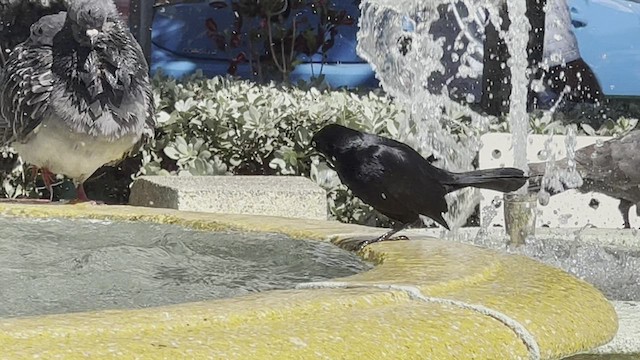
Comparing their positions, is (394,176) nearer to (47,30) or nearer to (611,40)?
(47,30)

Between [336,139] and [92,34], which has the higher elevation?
[92,34]

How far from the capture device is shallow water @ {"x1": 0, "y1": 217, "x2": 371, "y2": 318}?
189 centimetres

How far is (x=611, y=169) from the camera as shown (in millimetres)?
5137

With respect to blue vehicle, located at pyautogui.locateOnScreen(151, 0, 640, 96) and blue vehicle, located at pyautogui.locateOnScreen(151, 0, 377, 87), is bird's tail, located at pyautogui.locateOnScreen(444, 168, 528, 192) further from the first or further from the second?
blue vehicle, located at pyautogui.locateOnScreen(151, 0, 377, 87)

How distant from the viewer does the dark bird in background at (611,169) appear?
5.07m

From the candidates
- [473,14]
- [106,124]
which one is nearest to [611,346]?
[106,124]

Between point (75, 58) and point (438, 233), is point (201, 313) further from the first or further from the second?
point (438, 233)

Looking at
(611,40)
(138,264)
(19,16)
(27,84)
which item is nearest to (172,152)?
(19,16)

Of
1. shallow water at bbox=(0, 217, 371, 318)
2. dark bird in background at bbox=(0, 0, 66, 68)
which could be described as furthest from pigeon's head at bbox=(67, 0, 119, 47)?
dark bird in background at bbox=(0, 0, 66, 68)

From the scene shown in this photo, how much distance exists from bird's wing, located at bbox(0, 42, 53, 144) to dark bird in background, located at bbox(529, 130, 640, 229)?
88.1 inches

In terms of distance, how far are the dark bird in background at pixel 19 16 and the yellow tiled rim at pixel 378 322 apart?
4.98 m

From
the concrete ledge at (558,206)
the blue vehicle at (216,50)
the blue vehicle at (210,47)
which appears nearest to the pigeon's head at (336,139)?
the concrete ledge at (558,206)

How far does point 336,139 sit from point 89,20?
0.78 meters

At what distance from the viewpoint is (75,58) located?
3469 mm
